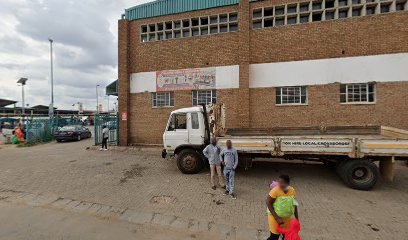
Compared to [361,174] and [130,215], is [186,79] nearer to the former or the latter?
Answer: [130,215]

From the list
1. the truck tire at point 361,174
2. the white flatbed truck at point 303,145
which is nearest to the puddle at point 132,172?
the white flatbed truck at point 303,145

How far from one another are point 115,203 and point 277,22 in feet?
38.4

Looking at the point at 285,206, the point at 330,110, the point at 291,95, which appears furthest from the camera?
the point at 291,95

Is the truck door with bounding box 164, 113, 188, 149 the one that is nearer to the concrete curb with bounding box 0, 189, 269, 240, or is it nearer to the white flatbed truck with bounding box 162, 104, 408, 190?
the white flatbed truck with bounding box 162, 104, 408, 190

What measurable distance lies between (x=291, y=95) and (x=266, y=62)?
7.28 ft

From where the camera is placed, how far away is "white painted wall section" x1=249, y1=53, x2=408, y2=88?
10.5m

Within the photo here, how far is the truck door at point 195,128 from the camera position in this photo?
8.07 meters

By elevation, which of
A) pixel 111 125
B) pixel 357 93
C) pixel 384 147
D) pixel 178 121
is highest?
pixel 357 93

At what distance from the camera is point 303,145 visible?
6891 mm

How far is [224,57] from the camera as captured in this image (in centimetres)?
1248

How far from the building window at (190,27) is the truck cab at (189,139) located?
675cm

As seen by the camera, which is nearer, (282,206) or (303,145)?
(282,206)

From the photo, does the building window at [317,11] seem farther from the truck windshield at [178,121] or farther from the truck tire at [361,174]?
the truck tire at [361,174]

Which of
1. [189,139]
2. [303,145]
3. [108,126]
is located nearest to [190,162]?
[189,139]
